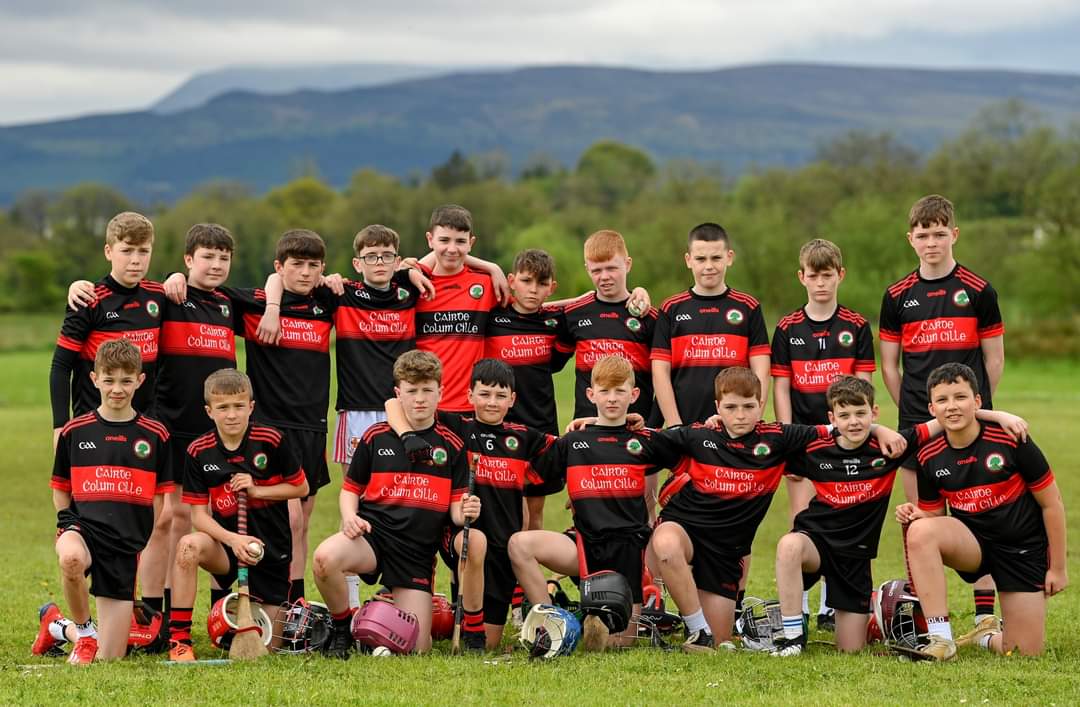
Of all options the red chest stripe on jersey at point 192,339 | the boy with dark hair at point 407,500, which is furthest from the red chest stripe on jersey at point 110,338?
the boy with dark hair at point 407,500

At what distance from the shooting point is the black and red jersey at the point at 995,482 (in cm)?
743


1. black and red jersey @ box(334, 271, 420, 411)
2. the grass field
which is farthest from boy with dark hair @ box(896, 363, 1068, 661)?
black and red jersey @ box(334, 271, 420, 411)

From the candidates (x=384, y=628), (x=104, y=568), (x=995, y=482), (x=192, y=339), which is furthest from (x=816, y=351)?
(x=104, y=568)

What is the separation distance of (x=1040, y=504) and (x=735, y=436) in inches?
70.3

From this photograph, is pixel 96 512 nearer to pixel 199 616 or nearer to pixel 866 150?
pixel 199 616

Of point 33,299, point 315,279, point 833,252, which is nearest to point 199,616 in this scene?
point 315,279

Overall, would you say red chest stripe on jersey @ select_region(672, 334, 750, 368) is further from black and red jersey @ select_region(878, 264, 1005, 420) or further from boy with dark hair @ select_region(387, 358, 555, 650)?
boy with dark hair @ select_region(387, 358, 555, 650)

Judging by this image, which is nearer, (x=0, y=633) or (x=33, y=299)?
(x=0, y=633)

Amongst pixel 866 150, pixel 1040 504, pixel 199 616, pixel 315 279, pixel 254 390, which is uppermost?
pixel 866 150

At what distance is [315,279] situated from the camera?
8945 millimetres

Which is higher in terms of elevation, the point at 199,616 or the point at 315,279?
the point at 315,279

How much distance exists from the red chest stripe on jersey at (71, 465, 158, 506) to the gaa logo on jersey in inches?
3.4

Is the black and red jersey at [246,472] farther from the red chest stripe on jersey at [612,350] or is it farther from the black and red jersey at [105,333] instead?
the red chest stripe on jersey at [612,350]

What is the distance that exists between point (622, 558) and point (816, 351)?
201 centimetres
